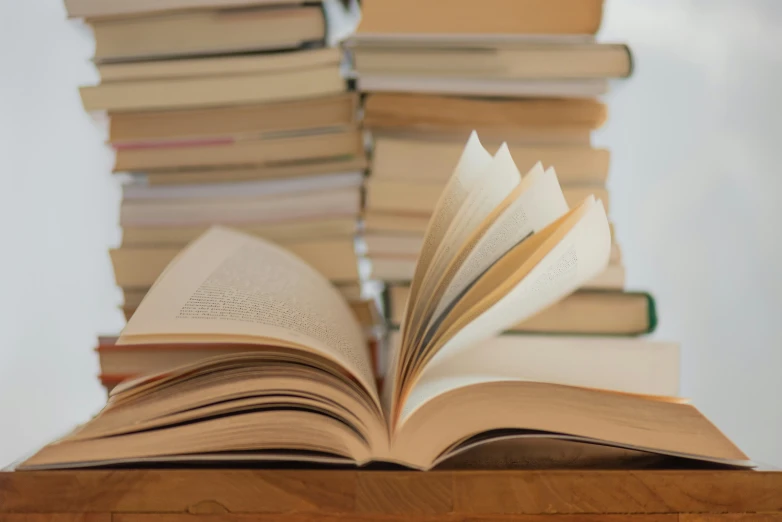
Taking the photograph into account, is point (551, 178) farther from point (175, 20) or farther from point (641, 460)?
point (175, 20)

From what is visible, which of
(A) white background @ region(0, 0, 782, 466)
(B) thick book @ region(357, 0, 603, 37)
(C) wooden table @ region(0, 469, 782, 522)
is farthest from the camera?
(A) white background @ region(0, 0, 782, 466)

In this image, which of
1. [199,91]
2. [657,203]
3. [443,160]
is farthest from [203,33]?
[657,203]

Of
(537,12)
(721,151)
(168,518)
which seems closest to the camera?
(168,518)

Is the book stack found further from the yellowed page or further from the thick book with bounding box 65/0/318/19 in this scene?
the yellowed page

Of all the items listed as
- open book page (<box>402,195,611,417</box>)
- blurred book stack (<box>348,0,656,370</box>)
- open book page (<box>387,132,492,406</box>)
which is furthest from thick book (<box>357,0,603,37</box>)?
open book page (<box>402,195,611,417</box>)

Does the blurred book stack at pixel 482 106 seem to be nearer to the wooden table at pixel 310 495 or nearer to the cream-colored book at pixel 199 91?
the cream-colored book at pixel 199 91

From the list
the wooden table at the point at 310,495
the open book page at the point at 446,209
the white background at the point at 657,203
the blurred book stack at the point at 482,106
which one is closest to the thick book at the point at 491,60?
the blurred book stack at the point at 482,106

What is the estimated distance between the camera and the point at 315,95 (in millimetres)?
687

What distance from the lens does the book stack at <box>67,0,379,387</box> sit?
2.24ft

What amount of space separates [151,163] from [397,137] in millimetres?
280

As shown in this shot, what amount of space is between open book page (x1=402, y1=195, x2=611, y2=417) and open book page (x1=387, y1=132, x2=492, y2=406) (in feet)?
0.11

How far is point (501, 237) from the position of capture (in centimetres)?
47

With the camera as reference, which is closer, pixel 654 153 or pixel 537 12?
pixel 537 12

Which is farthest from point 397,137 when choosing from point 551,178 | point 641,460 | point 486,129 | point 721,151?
point 721,151
